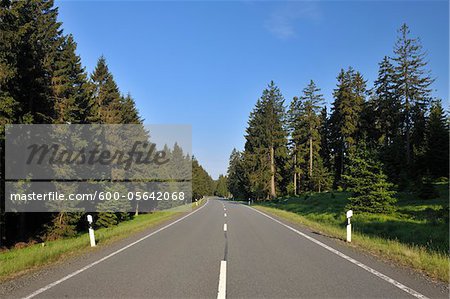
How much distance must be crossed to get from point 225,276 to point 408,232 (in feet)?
44.8

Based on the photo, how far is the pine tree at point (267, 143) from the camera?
196 feet

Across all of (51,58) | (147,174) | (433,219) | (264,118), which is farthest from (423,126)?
(51,58)

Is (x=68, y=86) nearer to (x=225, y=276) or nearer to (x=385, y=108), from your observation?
(x=225, y=276)

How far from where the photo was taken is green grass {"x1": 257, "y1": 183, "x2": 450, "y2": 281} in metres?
8.56

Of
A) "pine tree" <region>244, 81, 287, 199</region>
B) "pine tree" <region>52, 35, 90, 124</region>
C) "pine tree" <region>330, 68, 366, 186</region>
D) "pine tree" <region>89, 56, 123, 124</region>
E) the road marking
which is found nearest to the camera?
the road marking

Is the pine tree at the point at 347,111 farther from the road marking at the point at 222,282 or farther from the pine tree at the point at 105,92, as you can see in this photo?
the road marking at the point at 222,282

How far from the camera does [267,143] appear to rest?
60.3 metres

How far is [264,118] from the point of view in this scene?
6053 cm

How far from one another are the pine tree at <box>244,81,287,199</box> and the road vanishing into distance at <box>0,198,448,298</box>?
48.6 m

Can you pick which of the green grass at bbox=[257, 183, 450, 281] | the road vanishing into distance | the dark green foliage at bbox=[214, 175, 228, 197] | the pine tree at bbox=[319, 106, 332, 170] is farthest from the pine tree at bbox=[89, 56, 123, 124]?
the dark green foliage at bbox=[214, 175, 228, 197]

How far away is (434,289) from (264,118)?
5521cm

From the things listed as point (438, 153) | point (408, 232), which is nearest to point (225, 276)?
point (408, 232)

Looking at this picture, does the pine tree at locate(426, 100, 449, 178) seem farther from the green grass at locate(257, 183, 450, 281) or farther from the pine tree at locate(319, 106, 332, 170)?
the pine tree at locate(319, 106, 332, 170)

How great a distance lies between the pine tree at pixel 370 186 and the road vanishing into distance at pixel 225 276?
41.1ft
